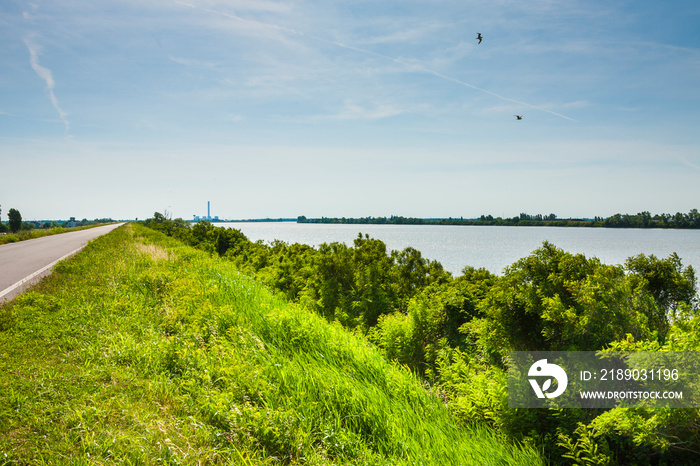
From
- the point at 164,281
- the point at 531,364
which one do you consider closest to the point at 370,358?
the point at 531,364

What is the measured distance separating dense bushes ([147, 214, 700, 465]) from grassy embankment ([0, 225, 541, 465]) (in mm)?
367

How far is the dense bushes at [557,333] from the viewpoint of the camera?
2.58 metres

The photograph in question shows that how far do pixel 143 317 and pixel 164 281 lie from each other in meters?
2.43

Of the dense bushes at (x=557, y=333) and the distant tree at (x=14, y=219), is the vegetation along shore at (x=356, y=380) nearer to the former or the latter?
the dense bushes at (x=557, y=333)

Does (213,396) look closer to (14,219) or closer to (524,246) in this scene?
(524,246)

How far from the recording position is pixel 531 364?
3.45m

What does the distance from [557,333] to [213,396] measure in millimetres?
3281

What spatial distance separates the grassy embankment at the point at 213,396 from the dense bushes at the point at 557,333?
1.21ft

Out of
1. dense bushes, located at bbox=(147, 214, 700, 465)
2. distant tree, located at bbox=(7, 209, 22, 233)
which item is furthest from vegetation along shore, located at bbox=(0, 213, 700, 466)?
distant tree, located at bbox=(7, 209, 22, 233)

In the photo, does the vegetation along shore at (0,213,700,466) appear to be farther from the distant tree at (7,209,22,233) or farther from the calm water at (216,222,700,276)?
the distant tree at (7,209,22,233)

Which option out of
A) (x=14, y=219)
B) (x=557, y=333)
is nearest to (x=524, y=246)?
(x=557, y=333)

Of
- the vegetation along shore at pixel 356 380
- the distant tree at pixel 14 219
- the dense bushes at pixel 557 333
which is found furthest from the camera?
the distant tree at pixel 14 219

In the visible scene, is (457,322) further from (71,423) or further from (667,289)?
(71,423)

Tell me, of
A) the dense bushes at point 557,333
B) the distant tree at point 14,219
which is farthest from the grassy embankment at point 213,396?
the distant tree at point 14,219
